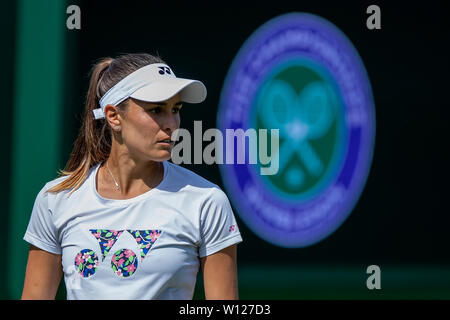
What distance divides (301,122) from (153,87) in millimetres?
2789

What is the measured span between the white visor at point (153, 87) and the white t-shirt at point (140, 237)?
0.26 meters

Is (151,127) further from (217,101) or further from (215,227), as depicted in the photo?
(217,101)

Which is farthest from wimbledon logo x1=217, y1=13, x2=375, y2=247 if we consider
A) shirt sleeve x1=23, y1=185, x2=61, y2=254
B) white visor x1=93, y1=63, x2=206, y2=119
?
shirt sleeve x1=23, y1=185, x2=61, y2=254

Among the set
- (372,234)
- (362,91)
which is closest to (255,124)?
(362,91)

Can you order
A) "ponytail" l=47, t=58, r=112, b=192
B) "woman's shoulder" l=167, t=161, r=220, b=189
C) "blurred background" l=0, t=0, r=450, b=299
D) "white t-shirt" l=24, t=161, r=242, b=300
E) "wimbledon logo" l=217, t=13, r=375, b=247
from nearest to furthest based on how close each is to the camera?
"white t-shirt" l=24, t=161, r=242, b=300 → "woman's shoulder" l=167, t=161, r=220, b=189 → "ponytail" l=47, t=58, r=112, b=192 → "blurred background" l=0, t=0, r=450, b=299 → "wimbledon logo" l=217, t=13, r=375, b=247

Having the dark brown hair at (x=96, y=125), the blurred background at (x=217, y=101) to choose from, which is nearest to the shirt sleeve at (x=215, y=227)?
the dark brown hair at (x=96, y=125)

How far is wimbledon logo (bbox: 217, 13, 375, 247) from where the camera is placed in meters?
4.91

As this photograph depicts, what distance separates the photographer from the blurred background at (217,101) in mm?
4500

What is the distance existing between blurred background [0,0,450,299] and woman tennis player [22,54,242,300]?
7.35 ft

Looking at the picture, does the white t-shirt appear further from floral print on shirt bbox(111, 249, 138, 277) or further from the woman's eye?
the woman's eye

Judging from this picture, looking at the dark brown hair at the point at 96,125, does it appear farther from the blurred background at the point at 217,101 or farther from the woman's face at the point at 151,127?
the blurred background at the point at 217,101

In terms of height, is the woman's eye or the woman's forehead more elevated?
the woman's forehead

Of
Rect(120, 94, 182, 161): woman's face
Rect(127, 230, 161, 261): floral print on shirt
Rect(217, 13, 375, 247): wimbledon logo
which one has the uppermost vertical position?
→ Rect(217, 13, 375, 247): wimbledon logo

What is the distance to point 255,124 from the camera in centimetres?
491
